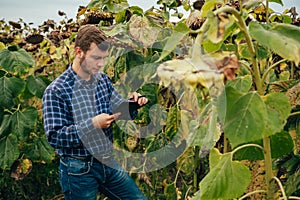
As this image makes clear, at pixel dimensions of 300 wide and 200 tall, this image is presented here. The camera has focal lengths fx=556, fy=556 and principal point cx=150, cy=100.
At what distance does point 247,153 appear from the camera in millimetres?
1453

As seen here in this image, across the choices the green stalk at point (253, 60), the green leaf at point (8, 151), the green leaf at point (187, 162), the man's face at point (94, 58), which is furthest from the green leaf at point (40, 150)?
the green stalk at point (253, 60)

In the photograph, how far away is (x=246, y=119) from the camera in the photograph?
1161 mm

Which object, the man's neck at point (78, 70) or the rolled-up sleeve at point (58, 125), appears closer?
the rolled-up sleeve at point (58, 125)

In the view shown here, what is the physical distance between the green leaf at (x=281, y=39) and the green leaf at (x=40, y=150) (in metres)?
2.10

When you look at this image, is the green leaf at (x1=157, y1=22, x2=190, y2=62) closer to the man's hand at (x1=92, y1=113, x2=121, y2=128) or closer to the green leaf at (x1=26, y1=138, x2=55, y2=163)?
the man's hand at (x1=92, y1=113, x2=121, y2=128)

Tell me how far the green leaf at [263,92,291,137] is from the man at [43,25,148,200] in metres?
0.98

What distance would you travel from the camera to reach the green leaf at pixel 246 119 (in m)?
1.15

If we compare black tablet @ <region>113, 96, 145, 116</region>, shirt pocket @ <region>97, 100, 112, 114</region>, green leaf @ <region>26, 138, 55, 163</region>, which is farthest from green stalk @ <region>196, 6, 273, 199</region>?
green leaf @ <region>26, 138, 55, 163</region>

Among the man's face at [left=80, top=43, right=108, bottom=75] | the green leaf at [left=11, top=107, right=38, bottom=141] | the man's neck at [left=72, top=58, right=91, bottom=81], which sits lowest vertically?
the green leaf at [left=11, top=107, right=38, bottom=141]

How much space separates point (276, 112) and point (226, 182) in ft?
0.66

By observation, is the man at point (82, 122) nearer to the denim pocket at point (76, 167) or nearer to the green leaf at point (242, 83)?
the denim pocket at point (76, 167)

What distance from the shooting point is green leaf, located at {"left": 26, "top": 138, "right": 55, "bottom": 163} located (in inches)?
121

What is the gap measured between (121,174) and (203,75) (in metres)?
1.54

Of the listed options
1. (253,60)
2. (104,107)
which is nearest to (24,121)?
(104,107)
